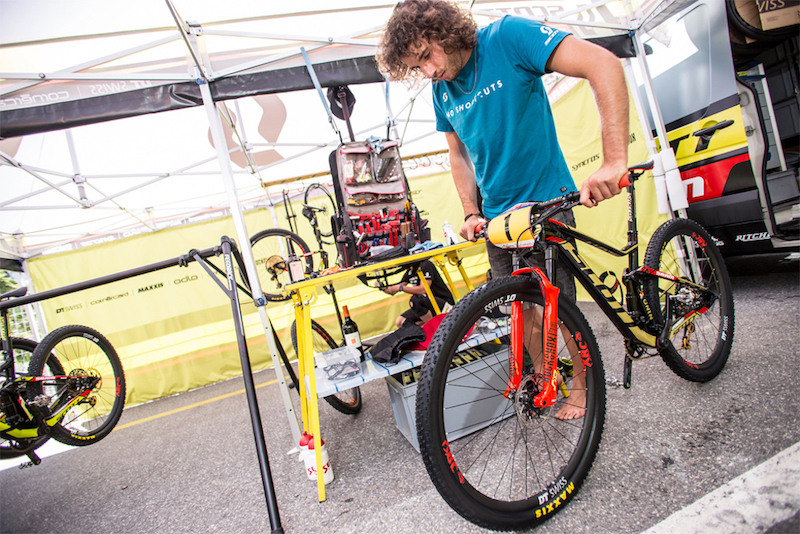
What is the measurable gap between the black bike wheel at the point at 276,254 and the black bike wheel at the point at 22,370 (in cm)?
147

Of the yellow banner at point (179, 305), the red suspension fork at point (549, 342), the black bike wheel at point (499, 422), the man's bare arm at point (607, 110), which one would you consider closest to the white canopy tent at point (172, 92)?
the yellow banner at point (179, 305)

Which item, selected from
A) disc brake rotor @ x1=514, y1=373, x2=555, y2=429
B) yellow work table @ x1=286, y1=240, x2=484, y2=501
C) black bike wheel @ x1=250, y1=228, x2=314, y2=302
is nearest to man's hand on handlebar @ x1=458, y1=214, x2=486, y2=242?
yellow work table @ x1=286, y1=240, x2=484, y2=501

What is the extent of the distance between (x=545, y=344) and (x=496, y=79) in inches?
41.2

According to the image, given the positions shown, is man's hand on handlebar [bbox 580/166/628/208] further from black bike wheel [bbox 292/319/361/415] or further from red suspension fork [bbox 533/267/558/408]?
black bike wheel [bbox 292/319/361/415]

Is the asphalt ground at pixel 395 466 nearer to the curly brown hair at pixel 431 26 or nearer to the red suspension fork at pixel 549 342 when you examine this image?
the red suspension fork at pixel 549 342

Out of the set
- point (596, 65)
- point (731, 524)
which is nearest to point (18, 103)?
point (596, 65)

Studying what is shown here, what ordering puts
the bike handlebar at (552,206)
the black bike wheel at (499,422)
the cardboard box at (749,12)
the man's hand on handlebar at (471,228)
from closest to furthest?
the black bike wheel at (499,422) < the bike handlebar at (552,206) < the man's hand on handlebar at (471,228) < the cardboard box at (749,12)

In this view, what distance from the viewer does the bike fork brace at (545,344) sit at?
1.18 meters

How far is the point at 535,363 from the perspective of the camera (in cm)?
132

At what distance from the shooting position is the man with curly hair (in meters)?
1.29

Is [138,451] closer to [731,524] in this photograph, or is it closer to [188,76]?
[188,76]

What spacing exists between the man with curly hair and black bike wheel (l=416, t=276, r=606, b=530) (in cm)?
29

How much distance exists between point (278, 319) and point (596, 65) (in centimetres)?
451

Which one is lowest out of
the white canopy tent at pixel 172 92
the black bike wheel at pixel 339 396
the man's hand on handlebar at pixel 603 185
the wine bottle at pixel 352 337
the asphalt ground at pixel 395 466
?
the asphalt ground at pixel 395 466
